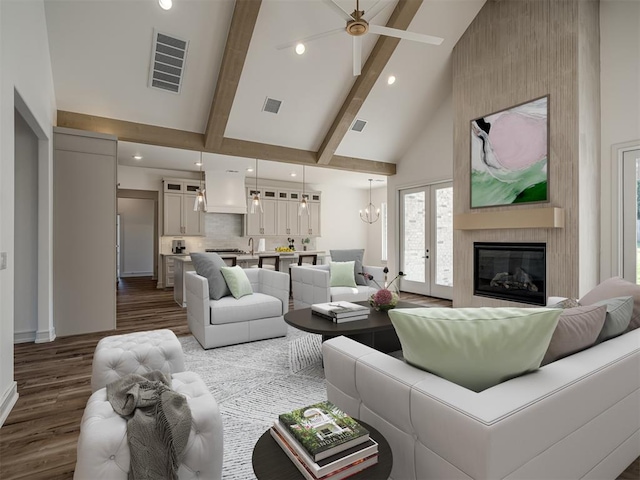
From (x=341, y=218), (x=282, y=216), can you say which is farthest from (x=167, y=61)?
(x=341, y=218)

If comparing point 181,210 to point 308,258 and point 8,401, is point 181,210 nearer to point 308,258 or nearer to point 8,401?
point 308,258

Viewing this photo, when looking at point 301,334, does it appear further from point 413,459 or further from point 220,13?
point 220,13

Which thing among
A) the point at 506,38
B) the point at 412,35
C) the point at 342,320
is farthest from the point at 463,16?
the point at 342,320

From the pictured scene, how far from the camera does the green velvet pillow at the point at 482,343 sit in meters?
1.13

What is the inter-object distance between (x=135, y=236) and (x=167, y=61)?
780 cm

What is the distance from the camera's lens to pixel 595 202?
4.07 meters

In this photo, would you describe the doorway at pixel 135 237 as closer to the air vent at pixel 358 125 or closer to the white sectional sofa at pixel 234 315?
the air vent at pixel 358 125

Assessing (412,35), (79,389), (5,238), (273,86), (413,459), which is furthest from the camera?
(273,86)

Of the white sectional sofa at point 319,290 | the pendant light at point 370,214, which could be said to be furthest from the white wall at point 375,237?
the white sectional sofa at point 319,290

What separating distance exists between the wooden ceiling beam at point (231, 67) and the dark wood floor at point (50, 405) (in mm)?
2797

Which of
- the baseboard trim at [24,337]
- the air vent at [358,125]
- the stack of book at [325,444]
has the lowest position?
the baseboard trim at [24,337]

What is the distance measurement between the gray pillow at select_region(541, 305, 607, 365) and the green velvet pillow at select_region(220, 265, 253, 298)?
3.03 m

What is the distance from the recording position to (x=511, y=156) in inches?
177

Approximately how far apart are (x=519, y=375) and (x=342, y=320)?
1728 mm
